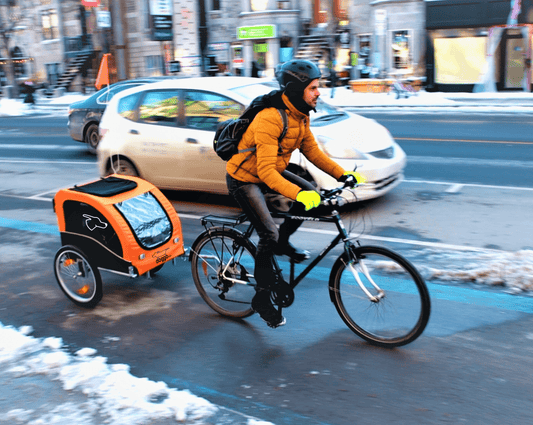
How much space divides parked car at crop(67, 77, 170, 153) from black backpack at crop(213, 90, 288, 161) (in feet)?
32.1

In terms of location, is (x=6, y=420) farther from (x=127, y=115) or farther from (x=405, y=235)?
(x=127, y=115)

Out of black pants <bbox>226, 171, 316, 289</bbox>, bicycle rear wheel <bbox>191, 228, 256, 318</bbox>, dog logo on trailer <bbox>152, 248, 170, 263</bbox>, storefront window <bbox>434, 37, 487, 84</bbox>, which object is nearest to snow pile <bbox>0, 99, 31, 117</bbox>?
storefront window <bbox>434, 37, 487, 84</bbox>

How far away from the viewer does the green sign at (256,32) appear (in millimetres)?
33312

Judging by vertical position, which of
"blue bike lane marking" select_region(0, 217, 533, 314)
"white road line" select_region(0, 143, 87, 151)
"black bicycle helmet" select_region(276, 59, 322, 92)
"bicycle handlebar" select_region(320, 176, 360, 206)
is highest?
"black bicycle helmet" select_region(276, 59, 322, 92)

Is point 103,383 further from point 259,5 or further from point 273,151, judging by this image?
point 259,5

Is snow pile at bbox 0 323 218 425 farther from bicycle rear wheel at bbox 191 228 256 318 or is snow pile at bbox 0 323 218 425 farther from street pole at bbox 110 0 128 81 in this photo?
street pole at bbox 110 0 128 81

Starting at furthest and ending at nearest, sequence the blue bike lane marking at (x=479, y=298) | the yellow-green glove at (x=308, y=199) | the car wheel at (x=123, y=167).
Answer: the car wheel at (x=123, y=167) < the blue bike lane marking at (x=479, y=298) < the yellow-green glove at (x=308, y=199)

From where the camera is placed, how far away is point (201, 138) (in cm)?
764

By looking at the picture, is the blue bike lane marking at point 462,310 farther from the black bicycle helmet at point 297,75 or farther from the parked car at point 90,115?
the parked car at point 90,115

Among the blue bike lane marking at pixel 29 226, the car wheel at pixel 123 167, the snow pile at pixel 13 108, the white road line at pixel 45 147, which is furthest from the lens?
the snow pile at pixel 13 108

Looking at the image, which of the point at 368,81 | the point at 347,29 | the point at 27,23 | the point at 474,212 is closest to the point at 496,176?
the point at 474,212

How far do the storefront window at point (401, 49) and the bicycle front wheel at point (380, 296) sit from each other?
1056 inches

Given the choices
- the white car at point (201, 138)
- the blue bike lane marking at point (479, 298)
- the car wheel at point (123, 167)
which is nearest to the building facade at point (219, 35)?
the white car at point (201, 138)

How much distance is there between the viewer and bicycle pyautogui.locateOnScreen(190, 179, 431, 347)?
3771 mm
